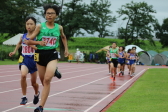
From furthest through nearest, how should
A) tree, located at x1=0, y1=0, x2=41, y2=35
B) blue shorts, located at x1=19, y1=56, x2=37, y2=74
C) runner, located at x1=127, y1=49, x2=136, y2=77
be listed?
tree, located at x1=0, y1=0, x2=41, y2=35
runner, located at x1=127, y1=49, x2=136, y2=77
blue shorts, located at x1=19, y1=56, x2=37, y2=74

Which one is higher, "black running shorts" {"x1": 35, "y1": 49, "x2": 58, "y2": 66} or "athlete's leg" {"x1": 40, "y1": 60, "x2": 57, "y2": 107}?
"black running shorts" {"x1": 35, "y1": 49, "x2": 58, "y2": 66}

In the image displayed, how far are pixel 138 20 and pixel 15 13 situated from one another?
73.1ft

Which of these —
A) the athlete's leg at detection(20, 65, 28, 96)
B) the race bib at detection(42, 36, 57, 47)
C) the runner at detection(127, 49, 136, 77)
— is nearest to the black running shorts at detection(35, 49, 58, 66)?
the race bib at detection(42, 36, 57, 47)

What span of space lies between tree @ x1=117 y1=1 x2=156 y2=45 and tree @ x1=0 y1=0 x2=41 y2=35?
53.7 ft

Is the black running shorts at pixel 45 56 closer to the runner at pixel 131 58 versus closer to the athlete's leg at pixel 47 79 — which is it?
the athlete's leg at pixel 47 79

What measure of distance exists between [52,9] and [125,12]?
6257cm

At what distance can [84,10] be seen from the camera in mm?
61906

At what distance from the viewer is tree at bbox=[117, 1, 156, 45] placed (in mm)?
69062

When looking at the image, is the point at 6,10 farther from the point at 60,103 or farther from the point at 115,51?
the point at 60,103

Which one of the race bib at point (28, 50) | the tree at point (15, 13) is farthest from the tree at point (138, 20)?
the race bib at point (28, 50)

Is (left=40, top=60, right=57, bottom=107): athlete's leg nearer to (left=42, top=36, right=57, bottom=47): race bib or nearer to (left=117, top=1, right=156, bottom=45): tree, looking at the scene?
(left=42, top=36, right=57, bottom=47): race bib

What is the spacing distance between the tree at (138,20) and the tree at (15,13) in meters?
16.4

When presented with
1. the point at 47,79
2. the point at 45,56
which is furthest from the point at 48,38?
the point at 47,79

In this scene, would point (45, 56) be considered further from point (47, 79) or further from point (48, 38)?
point (47, 79)
